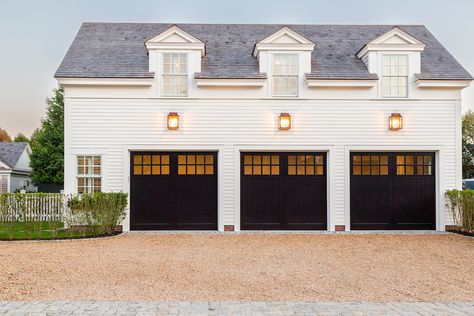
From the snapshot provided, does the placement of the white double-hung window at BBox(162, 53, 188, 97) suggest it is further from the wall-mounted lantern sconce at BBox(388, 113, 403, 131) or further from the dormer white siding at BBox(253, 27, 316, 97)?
the wall-mounted lantern sconce at BBox(388, 113, 403, 131)

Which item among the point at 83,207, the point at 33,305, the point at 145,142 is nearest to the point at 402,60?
the point at 145,142

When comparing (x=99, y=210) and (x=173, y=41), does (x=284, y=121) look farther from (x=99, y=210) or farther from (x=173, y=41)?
(x=99, y=210)

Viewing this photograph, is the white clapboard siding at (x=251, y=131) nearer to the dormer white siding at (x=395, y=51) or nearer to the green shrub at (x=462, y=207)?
the green shrub at (x=462, y=207)

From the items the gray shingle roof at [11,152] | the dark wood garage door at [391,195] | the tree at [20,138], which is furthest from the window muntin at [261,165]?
the tree at [20,138]

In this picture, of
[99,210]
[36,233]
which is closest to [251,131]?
[99,210]

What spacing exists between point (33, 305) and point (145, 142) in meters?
7.90

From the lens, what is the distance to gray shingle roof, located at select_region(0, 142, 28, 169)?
32.1m

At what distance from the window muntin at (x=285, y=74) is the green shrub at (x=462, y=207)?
217 inches

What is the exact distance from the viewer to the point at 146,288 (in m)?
6.11

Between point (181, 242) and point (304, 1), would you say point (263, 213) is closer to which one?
point (181, 242)

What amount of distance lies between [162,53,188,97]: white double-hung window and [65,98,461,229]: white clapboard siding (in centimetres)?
34

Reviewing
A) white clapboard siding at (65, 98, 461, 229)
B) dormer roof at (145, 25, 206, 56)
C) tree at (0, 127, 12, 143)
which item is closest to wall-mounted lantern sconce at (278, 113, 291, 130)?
white clapboard siding at (65, 98, 461, 229)

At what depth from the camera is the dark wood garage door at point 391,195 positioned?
1309cm

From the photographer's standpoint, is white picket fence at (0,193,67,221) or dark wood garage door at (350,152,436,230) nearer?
white picket fence at (0,193,67,221)
